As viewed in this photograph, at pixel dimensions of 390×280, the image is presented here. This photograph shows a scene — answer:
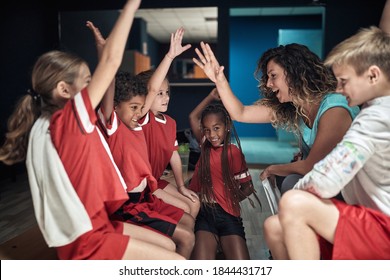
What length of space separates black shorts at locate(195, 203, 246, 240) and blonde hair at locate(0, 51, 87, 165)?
0.78 m

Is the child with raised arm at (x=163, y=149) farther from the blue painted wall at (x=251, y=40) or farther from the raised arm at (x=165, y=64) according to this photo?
the blue painted wall at (x=251, y=40)

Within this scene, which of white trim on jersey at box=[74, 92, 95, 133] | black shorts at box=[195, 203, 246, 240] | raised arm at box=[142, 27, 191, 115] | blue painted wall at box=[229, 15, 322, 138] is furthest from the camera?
blue painted wall at box=[229, 15, 322, 138]

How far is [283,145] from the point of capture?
668 centimetres

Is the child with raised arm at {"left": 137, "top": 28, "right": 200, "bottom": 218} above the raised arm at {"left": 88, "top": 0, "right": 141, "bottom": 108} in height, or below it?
below

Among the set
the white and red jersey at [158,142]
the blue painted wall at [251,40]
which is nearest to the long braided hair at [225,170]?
the white and red jersey at [158,142]

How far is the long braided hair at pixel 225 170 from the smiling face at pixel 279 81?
0.25 meters

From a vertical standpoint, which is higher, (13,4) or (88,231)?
(13,4)

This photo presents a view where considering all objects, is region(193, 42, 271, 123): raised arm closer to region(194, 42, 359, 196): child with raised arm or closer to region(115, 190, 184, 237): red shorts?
region(194, 42, 359, 196): child with raised arm

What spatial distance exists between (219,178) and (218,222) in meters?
0.18

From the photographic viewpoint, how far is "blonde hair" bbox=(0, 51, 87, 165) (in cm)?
102

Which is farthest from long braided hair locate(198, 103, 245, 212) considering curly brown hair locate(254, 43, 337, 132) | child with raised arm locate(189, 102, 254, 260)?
curly brown hair locate(254, 43, 337, 132)
